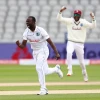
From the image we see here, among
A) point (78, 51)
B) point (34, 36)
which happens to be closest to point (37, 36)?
point (34, 36)

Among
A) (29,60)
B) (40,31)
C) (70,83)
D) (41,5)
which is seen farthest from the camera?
(41,5)

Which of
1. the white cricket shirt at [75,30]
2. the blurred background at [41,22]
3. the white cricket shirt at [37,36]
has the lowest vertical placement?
the blurred background at [41,22]

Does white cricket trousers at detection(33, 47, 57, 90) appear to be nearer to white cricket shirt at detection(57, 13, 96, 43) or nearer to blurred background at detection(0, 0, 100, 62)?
white cricket shirt at detection(57, 13, 96, 43)

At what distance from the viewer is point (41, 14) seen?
23719 millimetres

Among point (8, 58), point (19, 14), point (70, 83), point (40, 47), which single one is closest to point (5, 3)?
point (19, 14)

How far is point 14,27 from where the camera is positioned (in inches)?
902

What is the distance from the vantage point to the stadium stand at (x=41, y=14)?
2227cm

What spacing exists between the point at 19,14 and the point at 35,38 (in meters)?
14.5

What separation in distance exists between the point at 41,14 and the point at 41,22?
700 millimetres

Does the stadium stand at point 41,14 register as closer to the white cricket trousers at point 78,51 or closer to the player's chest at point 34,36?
the white cricket trousers at point 78,51

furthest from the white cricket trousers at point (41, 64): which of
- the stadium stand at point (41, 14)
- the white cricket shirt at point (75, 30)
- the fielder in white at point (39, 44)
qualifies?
the stadium stand at point (41, 14)

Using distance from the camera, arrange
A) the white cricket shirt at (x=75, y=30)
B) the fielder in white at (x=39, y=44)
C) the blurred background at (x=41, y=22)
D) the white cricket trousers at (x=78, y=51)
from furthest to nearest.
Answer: the blurred background at (x=41, y=22), the white cricket shirt at (x=75, y=30), the white cricket trousers at (x=78, y=51), the fielder in white at (x=39, y=44)

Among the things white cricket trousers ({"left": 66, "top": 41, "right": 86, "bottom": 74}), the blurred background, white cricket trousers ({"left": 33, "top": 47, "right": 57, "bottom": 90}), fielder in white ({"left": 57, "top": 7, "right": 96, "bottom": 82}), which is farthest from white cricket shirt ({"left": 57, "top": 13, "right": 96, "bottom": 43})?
the blurred background

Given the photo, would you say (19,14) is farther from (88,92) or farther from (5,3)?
(88,92)
